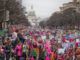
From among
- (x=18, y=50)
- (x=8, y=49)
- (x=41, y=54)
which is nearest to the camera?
(x=18, y=50)

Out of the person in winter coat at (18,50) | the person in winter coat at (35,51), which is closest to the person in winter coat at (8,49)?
the person in winter coat at (18,50)

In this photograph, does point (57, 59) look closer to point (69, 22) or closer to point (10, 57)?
point (10, 57)

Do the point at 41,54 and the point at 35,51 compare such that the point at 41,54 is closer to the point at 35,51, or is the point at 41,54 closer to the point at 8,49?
the point at 35,51

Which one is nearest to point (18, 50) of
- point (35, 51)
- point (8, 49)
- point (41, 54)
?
point (8, 49)

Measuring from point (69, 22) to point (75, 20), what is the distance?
3.13m

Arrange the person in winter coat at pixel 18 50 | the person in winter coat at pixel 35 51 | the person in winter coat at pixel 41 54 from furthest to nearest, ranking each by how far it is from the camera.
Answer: the person in winter coat at pixel 41 54, the person in winter coat at pixel 35 51, the person in winter coat at pixel 18 50

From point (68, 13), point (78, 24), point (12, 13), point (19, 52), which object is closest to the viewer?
point (19, 52)

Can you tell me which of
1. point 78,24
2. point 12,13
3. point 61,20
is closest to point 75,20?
point 78,24

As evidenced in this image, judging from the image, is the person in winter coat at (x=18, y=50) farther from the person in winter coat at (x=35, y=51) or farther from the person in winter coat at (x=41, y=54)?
the person in winter coat at (x=41, y=54)

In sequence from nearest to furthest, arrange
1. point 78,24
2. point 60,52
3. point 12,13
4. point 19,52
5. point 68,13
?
point 19,52
point 60,52
point 12,13
point 78,24
point 68,13

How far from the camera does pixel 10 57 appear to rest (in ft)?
35.5

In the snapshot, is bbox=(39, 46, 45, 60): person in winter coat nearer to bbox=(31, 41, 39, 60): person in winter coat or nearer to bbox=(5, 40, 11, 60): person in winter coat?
bbox=(31, 41, 39, 60): person in winter coat

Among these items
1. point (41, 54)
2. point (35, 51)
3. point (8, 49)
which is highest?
point (8, 49)

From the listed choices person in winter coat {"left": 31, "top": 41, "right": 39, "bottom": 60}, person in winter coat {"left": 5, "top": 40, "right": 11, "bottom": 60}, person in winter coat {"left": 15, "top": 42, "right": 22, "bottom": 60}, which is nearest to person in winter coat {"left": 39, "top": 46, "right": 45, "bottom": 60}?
person in winter coat {"left": 31, "top": 41, "right": 39, "bottom": 60}
